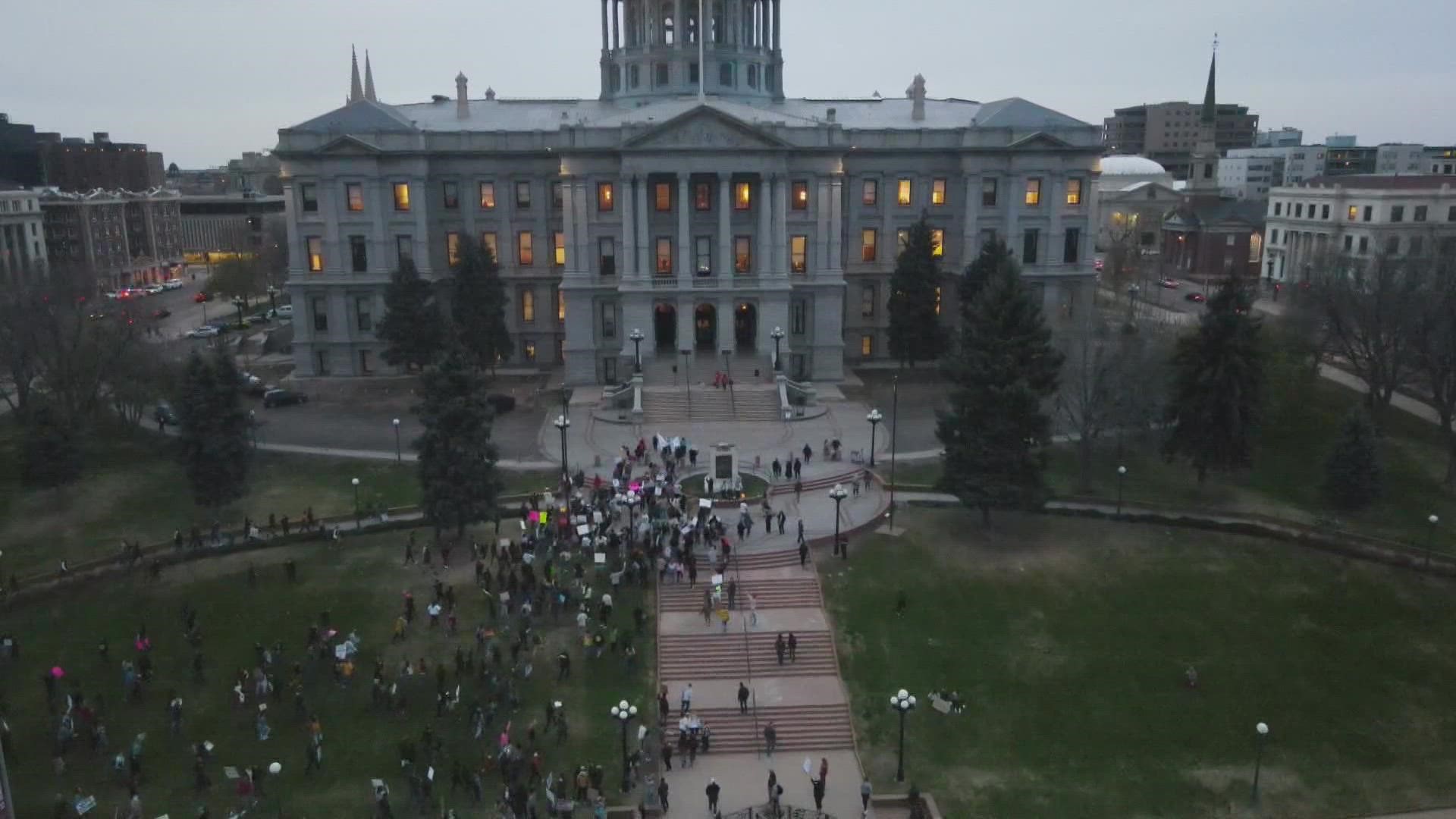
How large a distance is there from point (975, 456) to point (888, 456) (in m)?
10.0

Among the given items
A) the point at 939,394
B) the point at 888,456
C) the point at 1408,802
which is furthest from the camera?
the point at 939,394

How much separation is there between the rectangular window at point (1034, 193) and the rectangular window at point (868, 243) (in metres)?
9.84

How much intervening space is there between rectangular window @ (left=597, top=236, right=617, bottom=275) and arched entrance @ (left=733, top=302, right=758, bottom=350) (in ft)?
26.5

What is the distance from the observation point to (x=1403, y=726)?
103ft

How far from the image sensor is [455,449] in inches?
1590

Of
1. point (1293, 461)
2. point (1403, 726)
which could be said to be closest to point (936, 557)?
point (1403, 726)

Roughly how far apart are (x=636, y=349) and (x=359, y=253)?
66.3 ft

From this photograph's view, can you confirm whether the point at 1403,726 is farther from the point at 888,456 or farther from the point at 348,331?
the point at 348,331

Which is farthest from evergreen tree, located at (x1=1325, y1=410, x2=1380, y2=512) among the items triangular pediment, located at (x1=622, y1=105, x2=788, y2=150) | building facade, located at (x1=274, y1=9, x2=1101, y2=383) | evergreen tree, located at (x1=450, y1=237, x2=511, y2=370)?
evergreen tree, located at (x1=450, y1=237, x2=511, y2=370)

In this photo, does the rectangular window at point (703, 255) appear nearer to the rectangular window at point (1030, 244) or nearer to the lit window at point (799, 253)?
the lit window at point (799, 253)

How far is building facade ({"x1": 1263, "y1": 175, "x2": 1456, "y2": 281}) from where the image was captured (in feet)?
299

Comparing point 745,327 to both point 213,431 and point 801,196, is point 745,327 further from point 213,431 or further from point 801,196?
point 213,431

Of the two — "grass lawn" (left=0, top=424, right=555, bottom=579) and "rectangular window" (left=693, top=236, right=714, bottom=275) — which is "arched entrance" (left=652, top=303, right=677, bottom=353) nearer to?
"rectangular window" (left=693, top=236, right=714, bottom=275)

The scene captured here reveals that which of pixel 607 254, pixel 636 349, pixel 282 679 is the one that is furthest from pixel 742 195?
pixel 282 679
